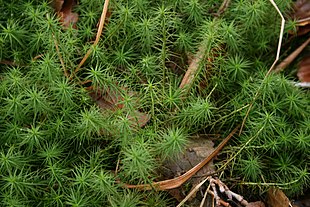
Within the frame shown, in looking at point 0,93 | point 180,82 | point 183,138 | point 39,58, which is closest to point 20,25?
point 39,58

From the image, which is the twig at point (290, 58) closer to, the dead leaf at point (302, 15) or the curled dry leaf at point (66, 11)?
the dead leaf at point (302, 15)

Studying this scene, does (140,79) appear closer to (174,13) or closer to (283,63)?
(174,13)

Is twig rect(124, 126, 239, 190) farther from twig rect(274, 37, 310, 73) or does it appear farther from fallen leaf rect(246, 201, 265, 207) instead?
twig rect(274, 37, 310, 73)

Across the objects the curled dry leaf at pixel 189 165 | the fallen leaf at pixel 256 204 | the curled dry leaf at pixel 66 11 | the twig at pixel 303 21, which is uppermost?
the twig at pixel 303 21

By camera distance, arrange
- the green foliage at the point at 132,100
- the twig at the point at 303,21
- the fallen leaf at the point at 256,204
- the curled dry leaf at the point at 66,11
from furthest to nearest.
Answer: the twig at the point at 303,21
the curled dry leaf at the point at 66,11
the fallen leaf at the point at 256,204
the green foliage at the point at 132,100

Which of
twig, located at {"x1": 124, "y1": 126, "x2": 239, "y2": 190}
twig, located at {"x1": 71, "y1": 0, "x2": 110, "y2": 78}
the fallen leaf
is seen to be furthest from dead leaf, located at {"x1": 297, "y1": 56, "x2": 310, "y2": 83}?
twig, located at {"x1": 71, "y1": 0, "x2": 110, "y2": 78}

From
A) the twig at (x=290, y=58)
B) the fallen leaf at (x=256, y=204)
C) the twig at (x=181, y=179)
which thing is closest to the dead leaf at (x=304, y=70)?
the twig at (x=290, y=58)

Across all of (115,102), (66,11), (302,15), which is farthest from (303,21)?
(66,11)
